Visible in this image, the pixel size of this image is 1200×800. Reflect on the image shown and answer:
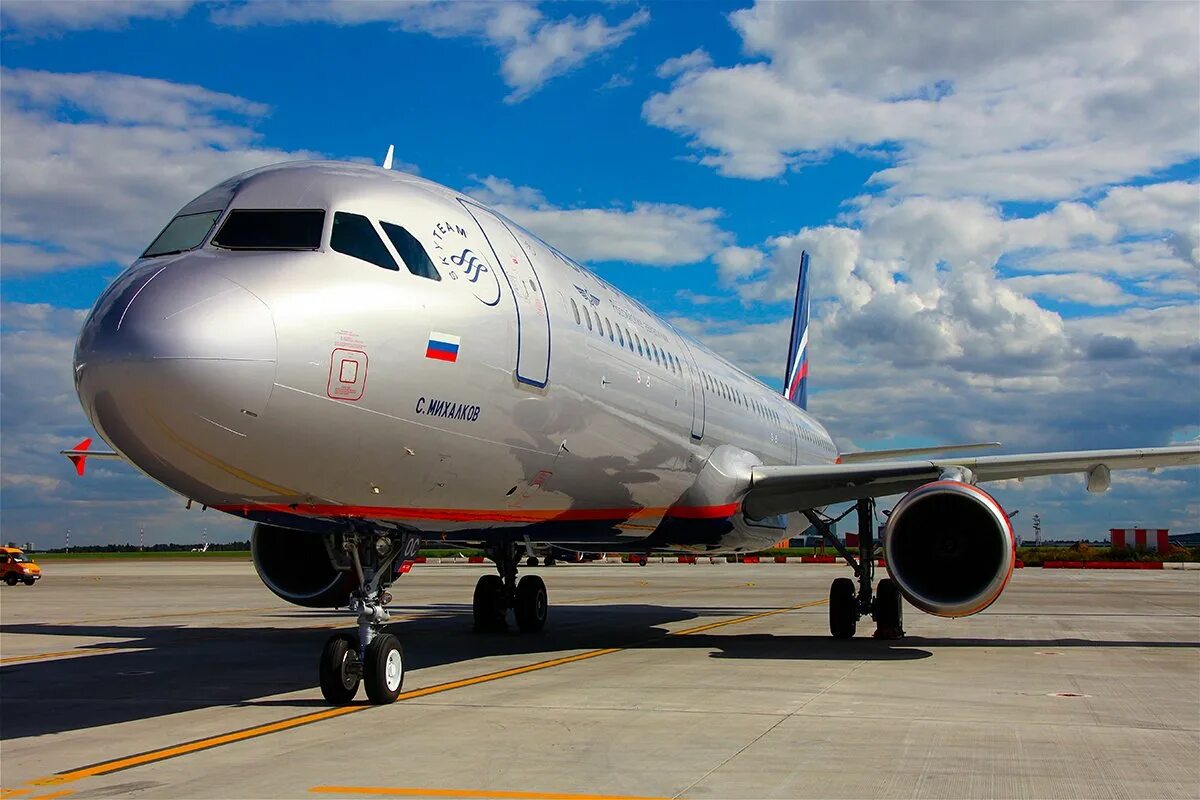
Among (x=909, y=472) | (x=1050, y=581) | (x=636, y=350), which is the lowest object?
(x=1050, y=581)

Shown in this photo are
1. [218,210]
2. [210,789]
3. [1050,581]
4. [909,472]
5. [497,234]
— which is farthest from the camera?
[1050,581]

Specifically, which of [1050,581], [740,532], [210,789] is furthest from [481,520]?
[1050,581]

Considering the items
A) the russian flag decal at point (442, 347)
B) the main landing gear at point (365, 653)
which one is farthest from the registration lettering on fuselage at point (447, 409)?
the main landing gear at point (365, 653)

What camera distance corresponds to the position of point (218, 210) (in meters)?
7.92

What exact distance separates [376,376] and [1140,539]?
236 ft

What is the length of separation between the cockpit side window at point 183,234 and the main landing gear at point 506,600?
29.5 feet

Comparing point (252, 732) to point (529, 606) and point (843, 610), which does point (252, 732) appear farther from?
point (843, 610)

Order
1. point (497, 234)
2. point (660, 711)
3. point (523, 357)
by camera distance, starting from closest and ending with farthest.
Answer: point (660, 711)
point (523, 357)
point (497, 234)

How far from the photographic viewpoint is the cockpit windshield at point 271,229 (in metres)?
7.56

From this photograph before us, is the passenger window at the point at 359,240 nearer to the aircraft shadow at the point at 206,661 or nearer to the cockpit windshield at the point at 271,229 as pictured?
the cockpit windshield at the point at 271,229

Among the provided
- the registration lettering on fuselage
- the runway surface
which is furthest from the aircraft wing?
the registration lettering on fuselage

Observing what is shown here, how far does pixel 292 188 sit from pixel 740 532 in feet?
31.6

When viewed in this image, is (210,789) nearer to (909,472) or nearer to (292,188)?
(292,188)

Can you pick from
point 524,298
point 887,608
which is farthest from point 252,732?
point 887,608
